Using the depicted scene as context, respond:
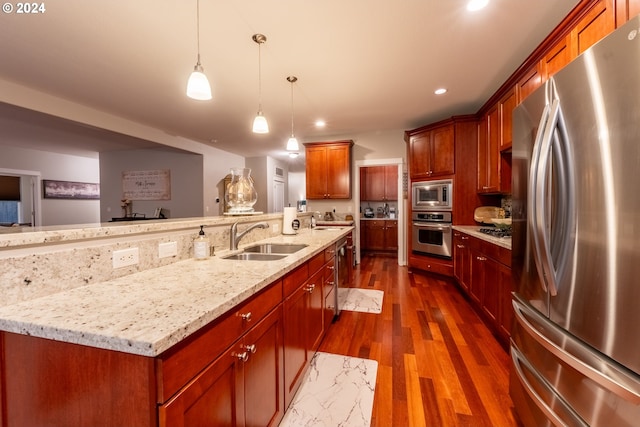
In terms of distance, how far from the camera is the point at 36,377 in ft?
2.36

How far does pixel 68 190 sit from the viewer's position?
6.98m

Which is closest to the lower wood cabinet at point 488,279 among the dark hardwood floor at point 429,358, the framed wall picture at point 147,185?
the dark hardwood floor at point 429,358

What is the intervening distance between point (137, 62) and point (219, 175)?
4.14 meters

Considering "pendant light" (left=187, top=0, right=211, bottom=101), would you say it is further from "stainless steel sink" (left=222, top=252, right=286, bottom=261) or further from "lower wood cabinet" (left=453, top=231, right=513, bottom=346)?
"lower wood cabinet" (left=453, top=231, right=513, bottom=346)

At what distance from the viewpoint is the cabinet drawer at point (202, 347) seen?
25.1 inches

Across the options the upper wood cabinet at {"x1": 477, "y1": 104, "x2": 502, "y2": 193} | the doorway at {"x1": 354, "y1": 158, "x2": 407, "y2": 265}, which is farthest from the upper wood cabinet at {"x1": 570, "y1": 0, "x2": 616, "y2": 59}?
the doorway at {"x1": 354, "y1": 158, "x2": 407, "y2": 265}

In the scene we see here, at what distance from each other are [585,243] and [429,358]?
147 cm

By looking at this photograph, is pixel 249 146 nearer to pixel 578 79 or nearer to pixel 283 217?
pixel 283 217

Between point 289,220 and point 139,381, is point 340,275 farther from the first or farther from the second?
point 139,381

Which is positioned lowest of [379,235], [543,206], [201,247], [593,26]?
[379,235]

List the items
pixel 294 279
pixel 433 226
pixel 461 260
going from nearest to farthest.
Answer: pixel 294 279, pixel 461 260, pixel 433 226

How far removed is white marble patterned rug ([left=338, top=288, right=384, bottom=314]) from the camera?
2911mm

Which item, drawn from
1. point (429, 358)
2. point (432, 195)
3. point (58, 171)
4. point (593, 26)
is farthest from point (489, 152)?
point (58, 171)

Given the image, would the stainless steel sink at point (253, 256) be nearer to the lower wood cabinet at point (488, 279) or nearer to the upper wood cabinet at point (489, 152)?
the lower wood cabinet at point (488, 279)
